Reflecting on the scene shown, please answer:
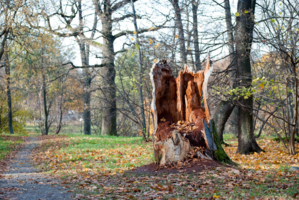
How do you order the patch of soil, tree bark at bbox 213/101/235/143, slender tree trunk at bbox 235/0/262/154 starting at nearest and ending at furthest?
the patch of soil
slender tree trunk at bbox 235/0/262/154
tree bark at bbox 213/101/235/143

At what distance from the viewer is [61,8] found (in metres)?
20.1

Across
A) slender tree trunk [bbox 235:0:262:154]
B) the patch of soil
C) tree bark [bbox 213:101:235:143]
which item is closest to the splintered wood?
the patch of soil

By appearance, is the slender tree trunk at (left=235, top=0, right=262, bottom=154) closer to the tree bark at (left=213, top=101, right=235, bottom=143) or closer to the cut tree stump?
the tree bark at (left=213, top=101, right=235, bottom=143)

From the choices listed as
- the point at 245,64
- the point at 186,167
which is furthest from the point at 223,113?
the point at 186,167

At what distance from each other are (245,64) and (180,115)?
3.61 metres

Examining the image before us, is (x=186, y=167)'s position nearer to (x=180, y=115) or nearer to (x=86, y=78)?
(x=180, y=115)

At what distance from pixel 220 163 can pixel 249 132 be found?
12.2 feet

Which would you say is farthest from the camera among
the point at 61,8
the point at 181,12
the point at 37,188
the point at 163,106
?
the point at 61,8

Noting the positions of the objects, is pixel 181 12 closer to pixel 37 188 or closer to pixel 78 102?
pixel 37 188

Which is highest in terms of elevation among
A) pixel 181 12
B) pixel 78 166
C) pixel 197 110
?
pixel 181 12

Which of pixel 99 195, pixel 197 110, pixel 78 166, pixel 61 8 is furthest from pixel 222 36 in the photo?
pixel 61 8

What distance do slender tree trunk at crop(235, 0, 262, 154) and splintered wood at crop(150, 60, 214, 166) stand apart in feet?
8.91

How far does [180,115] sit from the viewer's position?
777 cm

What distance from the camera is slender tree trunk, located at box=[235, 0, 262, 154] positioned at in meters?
9.34
